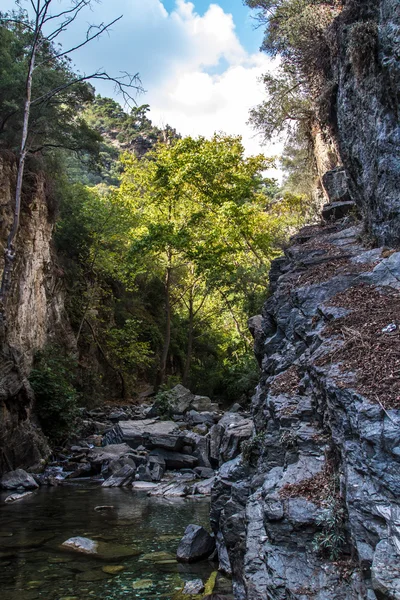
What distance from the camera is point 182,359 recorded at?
95.6 feet

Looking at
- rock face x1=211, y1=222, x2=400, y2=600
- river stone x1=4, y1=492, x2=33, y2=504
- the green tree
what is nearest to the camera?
rock face x1=211, y1=222, x2=400, y2=600

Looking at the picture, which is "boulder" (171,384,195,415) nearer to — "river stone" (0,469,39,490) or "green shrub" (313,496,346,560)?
"river stone" (0,469,39,490)

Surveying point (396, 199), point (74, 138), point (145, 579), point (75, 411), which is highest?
point (74, 138)

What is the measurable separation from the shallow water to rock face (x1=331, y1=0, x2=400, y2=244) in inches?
257

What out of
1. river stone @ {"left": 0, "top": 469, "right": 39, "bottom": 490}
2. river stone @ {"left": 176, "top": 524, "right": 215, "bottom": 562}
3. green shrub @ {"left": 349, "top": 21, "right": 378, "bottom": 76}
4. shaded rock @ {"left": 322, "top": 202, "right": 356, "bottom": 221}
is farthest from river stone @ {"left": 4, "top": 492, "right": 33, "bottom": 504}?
green shrub @ {"left": 349, "top": 21, "right": 378, "bottom": 76}

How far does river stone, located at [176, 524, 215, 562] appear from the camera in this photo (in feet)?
20.8

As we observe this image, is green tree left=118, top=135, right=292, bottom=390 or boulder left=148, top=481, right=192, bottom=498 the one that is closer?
boulder left=148, top=481, right=192, bottom=498

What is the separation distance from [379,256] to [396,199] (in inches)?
42.0

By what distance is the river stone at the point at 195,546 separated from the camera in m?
6.35

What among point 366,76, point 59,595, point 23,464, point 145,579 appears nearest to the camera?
point 59,595

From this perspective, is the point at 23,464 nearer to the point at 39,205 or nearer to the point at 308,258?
the point at 308,258

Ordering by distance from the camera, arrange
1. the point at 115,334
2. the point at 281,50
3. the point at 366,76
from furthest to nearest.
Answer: the point at 115,334
the point at 281,50
the point at 366,76

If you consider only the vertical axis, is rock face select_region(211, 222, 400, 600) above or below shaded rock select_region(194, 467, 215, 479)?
above

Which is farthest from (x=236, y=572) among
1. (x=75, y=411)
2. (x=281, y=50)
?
(x=281, y=50)
